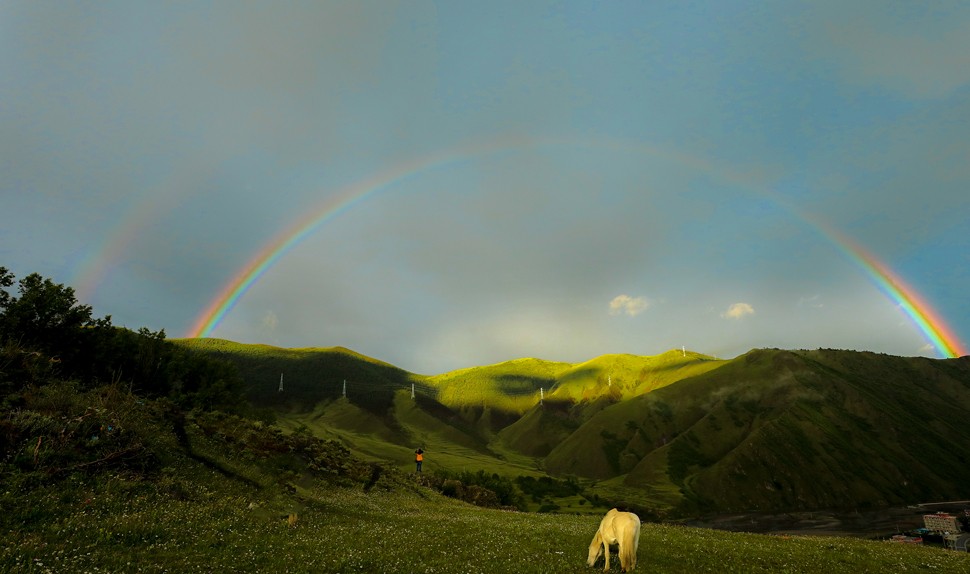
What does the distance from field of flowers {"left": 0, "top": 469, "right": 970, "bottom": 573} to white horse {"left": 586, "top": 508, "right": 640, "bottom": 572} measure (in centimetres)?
84

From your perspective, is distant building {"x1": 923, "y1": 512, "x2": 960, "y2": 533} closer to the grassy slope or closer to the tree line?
the grassy slope

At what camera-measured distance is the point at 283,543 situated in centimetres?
1755

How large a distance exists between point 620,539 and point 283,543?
42.4 feet

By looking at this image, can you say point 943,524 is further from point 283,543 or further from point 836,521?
point 283,543

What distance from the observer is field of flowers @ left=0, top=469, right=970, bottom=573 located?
13.9 m

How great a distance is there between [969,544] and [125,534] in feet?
532

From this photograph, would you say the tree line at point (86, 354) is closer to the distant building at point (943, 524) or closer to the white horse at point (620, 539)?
the white horse at point (620, 539)

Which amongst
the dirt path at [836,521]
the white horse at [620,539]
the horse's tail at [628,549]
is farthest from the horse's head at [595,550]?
the dirt path at [836,521]

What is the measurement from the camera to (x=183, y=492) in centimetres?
2209

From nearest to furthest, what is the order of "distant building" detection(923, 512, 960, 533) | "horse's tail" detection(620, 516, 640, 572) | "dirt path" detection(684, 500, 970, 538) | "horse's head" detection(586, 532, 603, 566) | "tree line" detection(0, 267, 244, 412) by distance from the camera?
"horse's tail" detection(620, 516, 640, 572)
"horse's head" detection(586, 532, 603, 566)
"tree line" detection(0, 267, 244, 412)
"distant building" detection(923, 512, 960, 533)
"dirt path" detection(684, 500, 970, 538)

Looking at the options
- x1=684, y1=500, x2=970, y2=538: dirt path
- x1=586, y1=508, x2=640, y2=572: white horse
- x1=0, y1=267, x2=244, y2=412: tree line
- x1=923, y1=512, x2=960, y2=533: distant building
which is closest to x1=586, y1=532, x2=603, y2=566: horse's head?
x1=586, y1=508, x2=640, y2=572: white horse

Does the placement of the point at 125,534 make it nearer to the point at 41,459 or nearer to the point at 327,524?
the point at 41,459

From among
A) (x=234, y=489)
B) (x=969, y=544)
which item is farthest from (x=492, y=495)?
(x=969, y=544)

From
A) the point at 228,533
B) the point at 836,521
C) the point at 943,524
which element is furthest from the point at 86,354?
the point at 836,521
